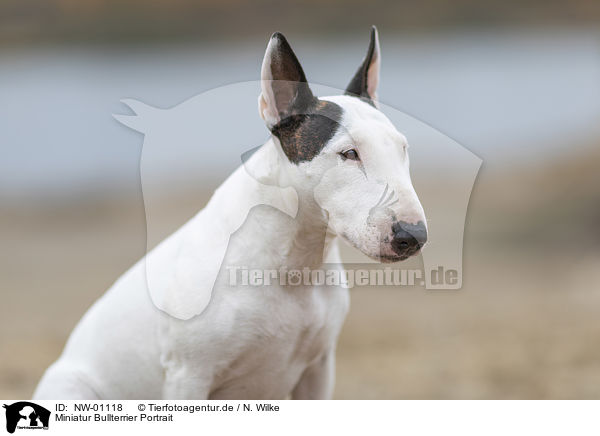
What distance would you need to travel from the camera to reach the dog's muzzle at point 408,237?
103 centimetres

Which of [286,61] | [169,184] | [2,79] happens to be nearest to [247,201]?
[286,61]

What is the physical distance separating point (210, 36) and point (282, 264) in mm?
1528

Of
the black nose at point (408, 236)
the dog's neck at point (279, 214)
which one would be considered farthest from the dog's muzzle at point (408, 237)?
the dog's neck at point (279, 214)

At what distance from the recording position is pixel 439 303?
10.3 feet

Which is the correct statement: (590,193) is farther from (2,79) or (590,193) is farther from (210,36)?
(2,79)

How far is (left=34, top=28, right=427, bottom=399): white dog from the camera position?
3.53 ft

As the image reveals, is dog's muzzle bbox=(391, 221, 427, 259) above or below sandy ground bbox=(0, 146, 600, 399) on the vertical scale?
above

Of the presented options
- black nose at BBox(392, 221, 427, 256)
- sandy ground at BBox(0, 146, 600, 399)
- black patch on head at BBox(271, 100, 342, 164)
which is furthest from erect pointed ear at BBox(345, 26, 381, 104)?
sandy ground at BBox(0, 146, 600, 399)

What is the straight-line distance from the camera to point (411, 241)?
1.03 meters
